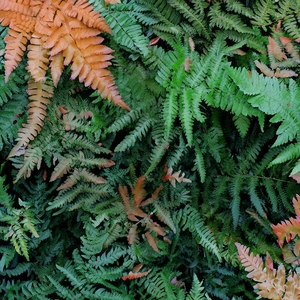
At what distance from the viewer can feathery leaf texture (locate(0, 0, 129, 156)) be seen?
2.30 metres

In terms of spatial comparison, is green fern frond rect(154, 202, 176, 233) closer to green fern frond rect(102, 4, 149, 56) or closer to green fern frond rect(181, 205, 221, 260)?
green fern frond rect(181, 205, 221, 260)

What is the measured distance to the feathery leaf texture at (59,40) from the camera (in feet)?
7.55

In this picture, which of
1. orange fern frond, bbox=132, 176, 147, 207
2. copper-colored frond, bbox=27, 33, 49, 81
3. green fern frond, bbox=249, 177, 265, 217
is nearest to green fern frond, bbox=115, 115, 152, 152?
orange fern frond, bbox=132, 176, 147, 207

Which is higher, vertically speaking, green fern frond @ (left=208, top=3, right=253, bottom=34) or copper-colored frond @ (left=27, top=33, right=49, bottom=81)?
green fern frond @ (left=208, top=3, right=253, bottom=34)

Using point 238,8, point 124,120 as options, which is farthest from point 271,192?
point 238,8

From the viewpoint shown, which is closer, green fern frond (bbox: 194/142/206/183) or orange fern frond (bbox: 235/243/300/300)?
orange fern frond (bbox: 235/243/300/300)

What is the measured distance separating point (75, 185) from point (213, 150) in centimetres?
109

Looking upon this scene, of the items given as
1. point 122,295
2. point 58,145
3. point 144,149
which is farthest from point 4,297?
point 144,149

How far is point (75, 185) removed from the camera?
9.34 ft

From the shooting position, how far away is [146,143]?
286cm

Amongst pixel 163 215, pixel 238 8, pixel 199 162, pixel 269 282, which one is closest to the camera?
pixel 269 282

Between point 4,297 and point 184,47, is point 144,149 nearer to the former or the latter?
point 184,47

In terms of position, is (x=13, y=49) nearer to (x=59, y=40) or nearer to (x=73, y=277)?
(x=59, y=40)

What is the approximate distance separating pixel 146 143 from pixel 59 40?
0.99m
